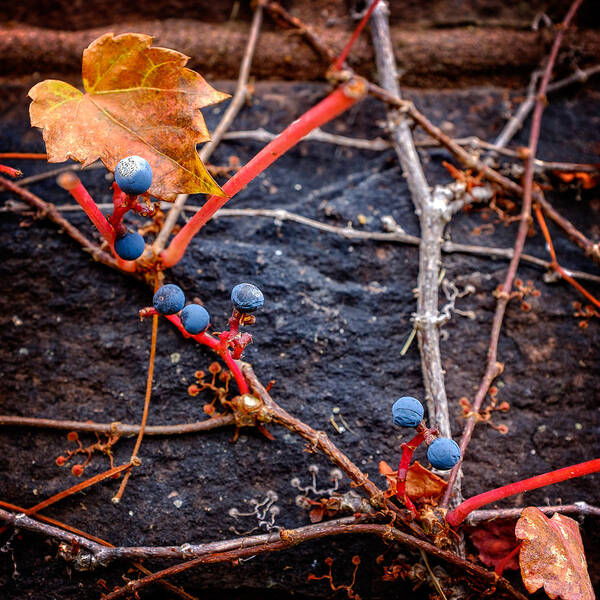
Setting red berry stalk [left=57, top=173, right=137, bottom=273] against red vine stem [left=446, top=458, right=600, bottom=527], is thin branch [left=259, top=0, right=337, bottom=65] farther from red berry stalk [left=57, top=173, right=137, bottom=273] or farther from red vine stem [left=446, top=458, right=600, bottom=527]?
red vine stem [left=446, top=458, right=600, bottom=527]

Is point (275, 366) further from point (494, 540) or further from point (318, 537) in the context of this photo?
point (494, 540)

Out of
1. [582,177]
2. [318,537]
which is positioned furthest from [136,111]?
[582,177]

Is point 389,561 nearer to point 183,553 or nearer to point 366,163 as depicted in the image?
point 183,553

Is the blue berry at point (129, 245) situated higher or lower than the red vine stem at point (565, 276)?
higher

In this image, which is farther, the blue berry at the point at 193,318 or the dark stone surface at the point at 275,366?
the dark stone surface at the point at 275,366

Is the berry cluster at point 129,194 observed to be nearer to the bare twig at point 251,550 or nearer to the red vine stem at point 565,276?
the bare twig at point 251,550

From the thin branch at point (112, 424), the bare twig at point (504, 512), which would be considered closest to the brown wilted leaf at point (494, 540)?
the bare twig at point (504, 512)

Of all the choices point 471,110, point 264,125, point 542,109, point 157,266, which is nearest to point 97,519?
point 157,266
